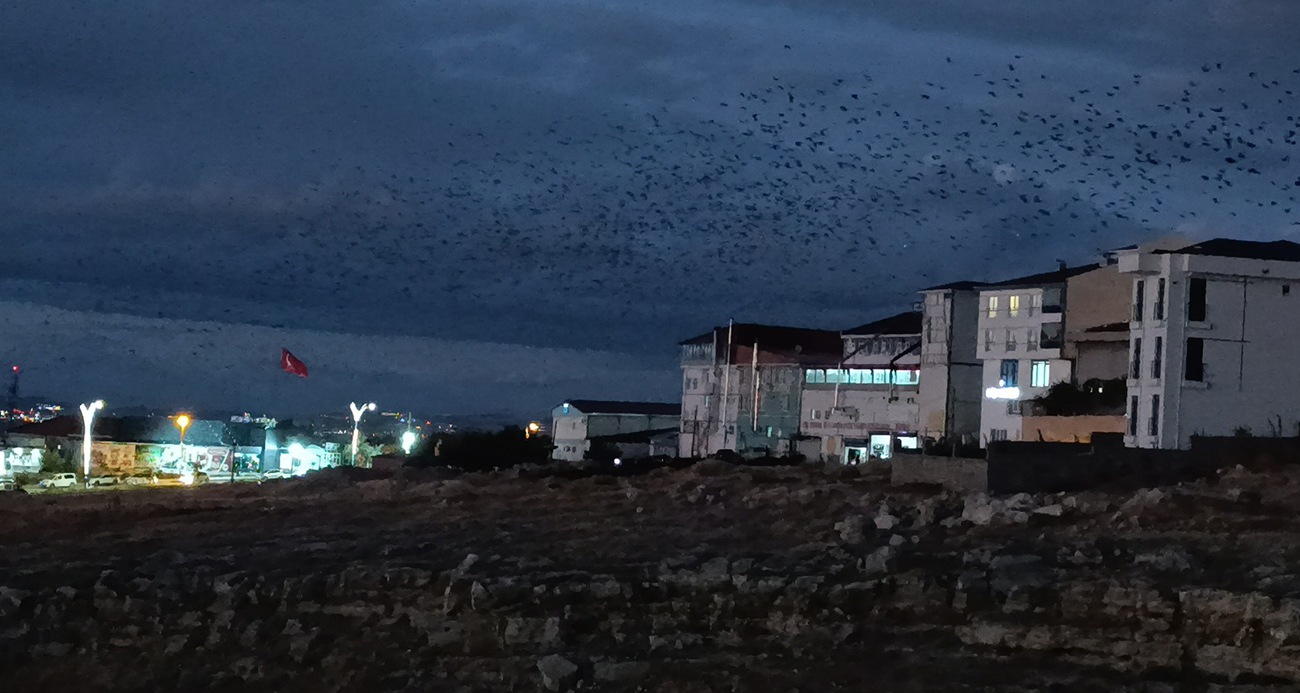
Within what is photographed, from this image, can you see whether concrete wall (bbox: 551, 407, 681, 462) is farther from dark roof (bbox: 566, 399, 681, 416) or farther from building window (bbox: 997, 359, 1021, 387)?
building window (bbox: 997, 359, 1021, 387)

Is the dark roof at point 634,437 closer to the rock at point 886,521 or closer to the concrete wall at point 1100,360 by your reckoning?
the concrete wall at point 1100,360

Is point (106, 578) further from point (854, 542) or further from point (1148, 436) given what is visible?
point (1148, 436)

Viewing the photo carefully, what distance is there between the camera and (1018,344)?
54812 millimetres

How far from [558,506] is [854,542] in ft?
43.3

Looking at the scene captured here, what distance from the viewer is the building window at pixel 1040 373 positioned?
2080 inches

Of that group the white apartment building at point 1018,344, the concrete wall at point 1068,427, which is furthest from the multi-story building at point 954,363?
the concrete wall at point 1068,427

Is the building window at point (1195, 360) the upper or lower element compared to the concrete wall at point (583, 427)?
upper

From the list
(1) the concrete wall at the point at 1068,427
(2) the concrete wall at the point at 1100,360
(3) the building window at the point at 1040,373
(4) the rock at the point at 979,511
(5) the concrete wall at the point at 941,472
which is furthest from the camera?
(3) the building window at the point at 1040,373

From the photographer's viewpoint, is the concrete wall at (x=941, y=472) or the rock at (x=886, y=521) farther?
the concrete wall at (x=941, y=472)

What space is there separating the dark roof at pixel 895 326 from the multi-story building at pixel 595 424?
53.8 feet

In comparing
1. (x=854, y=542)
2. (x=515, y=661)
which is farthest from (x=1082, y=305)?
(x=515, y=661)

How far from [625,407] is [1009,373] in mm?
37258

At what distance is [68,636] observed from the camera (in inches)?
981

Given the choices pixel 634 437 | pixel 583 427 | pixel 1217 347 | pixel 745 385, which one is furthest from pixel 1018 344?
pixel 583 427
